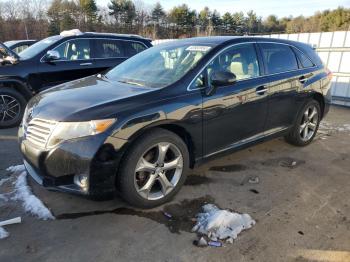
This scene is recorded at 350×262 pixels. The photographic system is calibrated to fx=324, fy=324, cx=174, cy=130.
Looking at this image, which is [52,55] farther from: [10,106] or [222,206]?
[222,206]

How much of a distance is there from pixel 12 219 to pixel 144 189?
1.25 metres

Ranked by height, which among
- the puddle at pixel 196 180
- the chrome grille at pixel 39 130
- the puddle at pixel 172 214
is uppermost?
the chrome grille at pixel 39 130

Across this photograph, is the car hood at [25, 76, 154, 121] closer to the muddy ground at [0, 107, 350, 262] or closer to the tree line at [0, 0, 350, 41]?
the muddy ground at [0, 107, 350, 262]

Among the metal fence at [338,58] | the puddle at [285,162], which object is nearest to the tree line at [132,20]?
the metal fence at [338,58]

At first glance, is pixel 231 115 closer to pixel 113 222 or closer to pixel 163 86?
pixel 163 86

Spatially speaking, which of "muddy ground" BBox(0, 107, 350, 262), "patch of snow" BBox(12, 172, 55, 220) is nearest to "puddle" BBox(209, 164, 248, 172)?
"muddy ground" BBox(0, 107, 350, 262)

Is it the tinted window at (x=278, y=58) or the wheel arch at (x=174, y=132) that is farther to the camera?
the tinted window at (x=278, y=58)

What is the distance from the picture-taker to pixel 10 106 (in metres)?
6.23

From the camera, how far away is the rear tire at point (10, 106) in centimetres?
616

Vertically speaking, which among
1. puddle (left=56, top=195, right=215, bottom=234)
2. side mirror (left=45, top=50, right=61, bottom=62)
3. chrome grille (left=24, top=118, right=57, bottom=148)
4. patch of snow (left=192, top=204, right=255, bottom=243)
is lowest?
puddle (left=56, top=195, right=215, bottom=234)

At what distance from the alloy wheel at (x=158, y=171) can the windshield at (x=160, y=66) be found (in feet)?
2.26

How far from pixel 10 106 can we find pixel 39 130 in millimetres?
3764

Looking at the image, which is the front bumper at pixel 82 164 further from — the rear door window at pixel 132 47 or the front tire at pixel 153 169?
the rear door window at pixel 132 47

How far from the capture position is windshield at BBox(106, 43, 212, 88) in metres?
3.54
